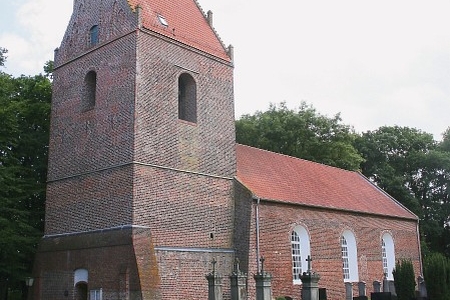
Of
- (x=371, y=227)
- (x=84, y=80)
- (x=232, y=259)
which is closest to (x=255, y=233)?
(x=232, y=259)

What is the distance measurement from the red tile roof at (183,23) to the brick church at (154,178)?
0.22ft

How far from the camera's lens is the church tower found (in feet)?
58.0

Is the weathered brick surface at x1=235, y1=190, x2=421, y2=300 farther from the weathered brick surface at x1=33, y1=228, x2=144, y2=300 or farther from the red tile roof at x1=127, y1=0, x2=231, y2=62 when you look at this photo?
the red tile roof at x1=127, y1=0, x2=231, y2=62

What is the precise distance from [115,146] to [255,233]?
644cm

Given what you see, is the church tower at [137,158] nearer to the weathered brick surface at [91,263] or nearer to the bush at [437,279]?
the weathered brick surface at [91,263]

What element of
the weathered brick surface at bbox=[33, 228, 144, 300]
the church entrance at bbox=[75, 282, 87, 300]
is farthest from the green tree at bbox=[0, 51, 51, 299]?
the church entrance at bbox=[75, 282, 87, 300]

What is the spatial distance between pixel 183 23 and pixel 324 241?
12.1 m

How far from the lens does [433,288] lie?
2155 cm

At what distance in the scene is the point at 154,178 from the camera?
18375 millimetres

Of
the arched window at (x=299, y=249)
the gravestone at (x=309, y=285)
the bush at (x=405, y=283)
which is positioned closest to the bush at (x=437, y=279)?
the bush at (x=405, y=283)

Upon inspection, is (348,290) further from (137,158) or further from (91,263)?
(137,158)

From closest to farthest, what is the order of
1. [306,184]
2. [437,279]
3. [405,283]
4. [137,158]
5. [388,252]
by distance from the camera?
[137,158], [437,279], [405,283], [306,184], [388,252]

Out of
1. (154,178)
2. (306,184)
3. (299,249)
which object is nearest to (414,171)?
(306,184)

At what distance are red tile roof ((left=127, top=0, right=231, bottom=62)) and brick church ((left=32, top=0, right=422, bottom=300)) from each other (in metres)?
0.07
